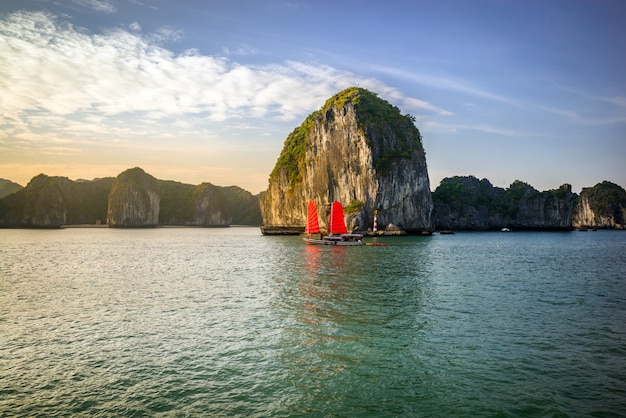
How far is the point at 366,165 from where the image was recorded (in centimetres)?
11188

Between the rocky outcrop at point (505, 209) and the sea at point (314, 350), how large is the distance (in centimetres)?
15329

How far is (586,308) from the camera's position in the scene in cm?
1977

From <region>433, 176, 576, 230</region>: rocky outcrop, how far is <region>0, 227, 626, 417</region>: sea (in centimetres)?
15329

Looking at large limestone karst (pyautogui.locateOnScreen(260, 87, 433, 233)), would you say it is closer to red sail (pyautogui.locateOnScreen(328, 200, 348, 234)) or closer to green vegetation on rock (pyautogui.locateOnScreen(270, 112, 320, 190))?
green vegetation on rock (pyautogui.locateOnScreen(270, 112, 320, 190))

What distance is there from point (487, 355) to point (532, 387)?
2.44 meters

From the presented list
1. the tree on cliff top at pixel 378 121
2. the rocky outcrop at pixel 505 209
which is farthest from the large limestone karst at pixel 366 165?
the rocky outcrop at pixel 505 209

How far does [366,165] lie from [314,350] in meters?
101

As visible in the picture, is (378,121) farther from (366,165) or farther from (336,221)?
(336,221)

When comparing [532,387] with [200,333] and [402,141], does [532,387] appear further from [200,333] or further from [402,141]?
[402,141]

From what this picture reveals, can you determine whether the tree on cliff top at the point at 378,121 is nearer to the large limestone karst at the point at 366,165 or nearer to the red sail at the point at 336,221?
the large limestone karst at the point at 366,165

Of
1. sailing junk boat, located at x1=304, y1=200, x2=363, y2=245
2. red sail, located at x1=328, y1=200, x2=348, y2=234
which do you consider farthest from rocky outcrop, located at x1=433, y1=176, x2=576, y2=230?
red sail, located at x1=328, y1=200, x2=348, y2=234

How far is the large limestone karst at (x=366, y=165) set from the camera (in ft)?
362

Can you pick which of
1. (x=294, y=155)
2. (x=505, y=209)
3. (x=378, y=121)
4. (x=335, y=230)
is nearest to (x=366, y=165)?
(x=378, y=121)

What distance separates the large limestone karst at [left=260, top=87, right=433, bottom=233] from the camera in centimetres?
11044
